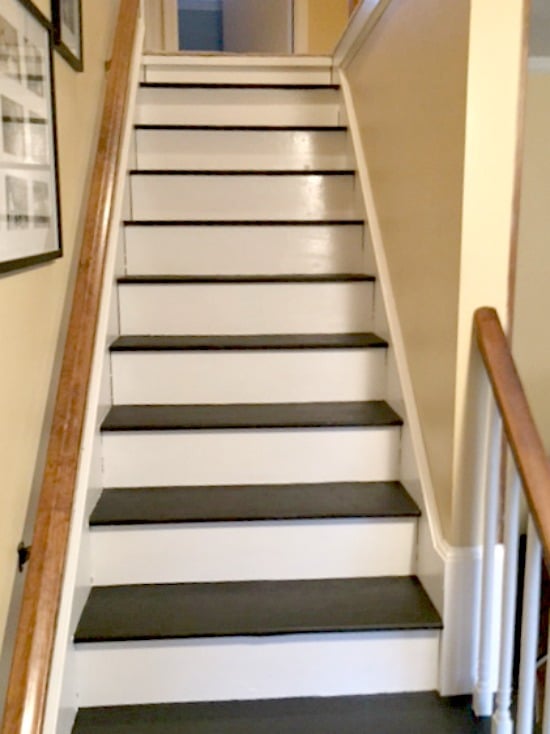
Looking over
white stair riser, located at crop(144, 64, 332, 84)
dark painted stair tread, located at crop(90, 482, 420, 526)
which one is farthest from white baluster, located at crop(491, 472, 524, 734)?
white stair riser, located at crop(144, 64, 332, 84)

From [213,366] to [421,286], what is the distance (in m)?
0.72

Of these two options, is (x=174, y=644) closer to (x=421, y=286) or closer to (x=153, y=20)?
(x=421, y=286)

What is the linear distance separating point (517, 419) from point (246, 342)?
1.06m

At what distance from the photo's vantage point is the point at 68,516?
1380mm

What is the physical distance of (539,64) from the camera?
332cm

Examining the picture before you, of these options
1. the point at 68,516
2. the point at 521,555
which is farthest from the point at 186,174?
the point at 521,555

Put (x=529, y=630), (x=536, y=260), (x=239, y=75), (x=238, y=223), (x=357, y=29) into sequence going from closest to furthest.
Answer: (x=529, y=630) < (x=238, y=223) < (x=357, y=29) < (x=239, y=75) < (x=536, y=260)

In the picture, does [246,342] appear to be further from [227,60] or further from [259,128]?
[227,60]

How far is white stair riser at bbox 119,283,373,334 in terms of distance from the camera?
2451 millimetres

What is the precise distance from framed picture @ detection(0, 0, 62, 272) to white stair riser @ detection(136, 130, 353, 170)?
4.47ft

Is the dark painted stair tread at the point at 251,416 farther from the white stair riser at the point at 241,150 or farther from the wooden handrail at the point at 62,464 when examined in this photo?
the white stair riser at the point at 241,150

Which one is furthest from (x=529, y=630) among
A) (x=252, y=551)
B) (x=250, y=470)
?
(x=250, y=470)

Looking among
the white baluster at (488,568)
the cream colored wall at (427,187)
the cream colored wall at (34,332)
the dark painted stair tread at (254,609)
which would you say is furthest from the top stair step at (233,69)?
the dark painted stair tread at (254,609)

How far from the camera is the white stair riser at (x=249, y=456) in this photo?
2.06m
